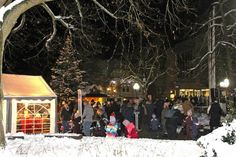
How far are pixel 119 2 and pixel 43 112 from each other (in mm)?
7587

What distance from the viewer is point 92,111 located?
74.6 ft

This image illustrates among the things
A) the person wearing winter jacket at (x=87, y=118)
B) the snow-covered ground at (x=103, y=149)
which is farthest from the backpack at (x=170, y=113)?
the snow-covered ground at (x=103, y=149)

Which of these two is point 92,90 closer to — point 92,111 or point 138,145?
point 92,111

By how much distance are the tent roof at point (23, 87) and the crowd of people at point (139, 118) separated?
149cm

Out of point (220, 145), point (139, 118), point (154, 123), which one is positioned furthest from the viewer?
point (139, 118)

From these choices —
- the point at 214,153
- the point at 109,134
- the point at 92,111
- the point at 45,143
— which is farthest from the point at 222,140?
the point at 92,111

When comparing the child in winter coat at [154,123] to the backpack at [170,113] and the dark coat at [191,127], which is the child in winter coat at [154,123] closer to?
the backpack at [170,113]

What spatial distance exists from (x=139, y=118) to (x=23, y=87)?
267 inches

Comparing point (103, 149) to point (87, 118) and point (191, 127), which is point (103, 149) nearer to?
point (191, 127)

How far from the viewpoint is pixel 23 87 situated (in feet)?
76.8

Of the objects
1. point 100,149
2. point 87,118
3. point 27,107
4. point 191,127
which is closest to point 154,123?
point 87,118

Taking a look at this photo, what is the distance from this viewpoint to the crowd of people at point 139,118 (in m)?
21.1

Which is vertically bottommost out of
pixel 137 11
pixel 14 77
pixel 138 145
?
pixel 138 145

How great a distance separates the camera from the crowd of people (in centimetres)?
2111
